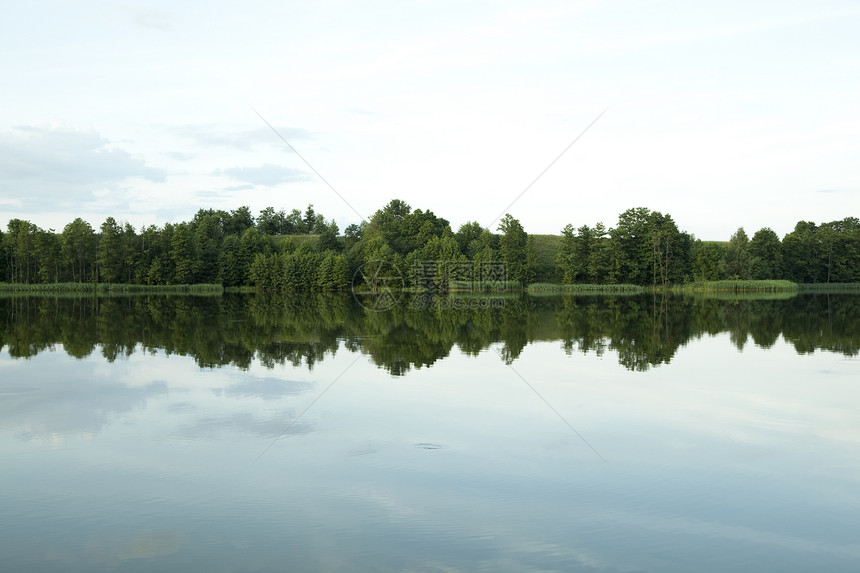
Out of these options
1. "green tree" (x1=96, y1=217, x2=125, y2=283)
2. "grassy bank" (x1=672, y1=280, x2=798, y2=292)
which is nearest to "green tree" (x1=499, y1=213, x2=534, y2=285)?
"grassy bank" (x1=672, y1=280, x2=798, y2=292)

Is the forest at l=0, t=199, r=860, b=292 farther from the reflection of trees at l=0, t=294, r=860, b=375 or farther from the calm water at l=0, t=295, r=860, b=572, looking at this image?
the calm water at l=0, t=295, r=860, b=572

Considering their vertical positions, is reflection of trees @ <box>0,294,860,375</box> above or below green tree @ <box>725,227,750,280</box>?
below

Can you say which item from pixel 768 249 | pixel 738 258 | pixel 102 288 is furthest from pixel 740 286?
pixel 102 288

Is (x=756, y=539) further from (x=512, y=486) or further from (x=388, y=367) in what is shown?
(x=388, y=367)

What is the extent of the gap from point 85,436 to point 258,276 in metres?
84.4

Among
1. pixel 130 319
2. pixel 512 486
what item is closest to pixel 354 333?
pixel 130 319

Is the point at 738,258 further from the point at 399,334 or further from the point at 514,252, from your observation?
the point at 399,334

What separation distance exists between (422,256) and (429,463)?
78595mm

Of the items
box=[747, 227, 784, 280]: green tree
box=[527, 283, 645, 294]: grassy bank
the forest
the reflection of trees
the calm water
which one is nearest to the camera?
the calm water

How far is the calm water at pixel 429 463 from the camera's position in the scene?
582cm

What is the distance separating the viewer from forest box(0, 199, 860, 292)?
8500 centimetres

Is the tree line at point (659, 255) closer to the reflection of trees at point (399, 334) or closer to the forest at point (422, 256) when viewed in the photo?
the forest at point (422, 256)

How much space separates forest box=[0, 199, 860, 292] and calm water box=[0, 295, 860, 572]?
6404 centimetres

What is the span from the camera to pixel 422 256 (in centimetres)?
8650
